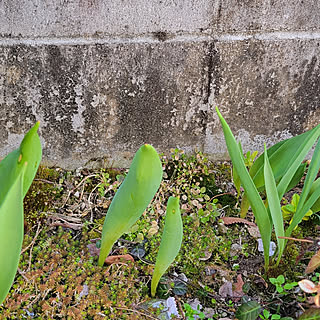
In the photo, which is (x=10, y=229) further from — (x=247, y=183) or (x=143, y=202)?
(x=247, y=183)

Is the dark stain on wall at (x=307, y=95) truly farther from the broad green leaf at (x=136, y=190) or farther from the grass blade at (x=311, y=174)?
the broad green leaf at (x=136, y=190)

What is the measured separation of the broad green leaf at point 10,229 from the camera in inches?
29.2

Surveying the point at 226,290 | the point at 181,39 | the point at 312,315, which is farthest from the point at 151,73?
the point at 312,315

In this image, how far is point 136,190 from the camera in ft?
3.26

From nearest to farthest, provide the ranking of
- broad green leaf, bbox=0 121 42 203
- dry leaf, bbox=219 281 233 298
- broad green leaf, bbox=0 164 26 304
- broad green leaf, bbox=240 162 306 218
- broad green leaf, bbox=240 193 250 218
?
broad green leaf, bbox=0 164 26 304 < broad green leaf, bbox=0 121 42 203 < dry leaf, bbox=219 281 233 298 < broad green leaf, bbox=240 162 306 218 < broad green leaf, bbox=240 193 250 218

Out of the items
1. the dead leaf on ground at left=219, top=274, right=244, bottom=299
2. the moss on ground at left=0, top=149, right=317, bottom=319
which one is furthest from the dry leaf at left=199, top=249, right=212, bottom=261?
the dead leaf on ground at left=219, top=274, right=244, bottom=299

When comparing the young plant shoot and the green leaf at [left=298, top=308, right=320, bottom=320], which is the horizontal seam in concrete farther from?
the green leaf at [left=298, top=308, right=320, bottom=320]

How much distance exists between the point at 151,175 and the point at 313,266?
2.06ft

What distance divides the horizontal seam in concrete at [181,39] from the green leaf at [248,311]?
3.13ft

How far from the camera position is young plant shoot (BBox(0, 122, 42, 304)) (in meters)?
0.75

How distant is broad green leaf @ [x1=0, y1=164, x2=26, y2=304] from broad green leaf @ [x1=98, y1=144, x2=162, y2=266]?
10.9 inches

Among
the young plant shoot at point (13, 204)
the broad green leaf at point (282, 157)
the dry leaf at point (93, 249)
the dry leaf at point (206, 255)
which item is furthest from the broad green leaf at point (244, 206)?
the young plant shoot at point (13, 204)

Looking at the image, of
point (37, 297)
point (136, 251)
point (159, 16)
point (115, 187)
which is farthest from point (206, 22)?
point (37, 297)

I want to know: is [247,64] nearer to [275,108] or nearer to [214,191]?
[275,108]
